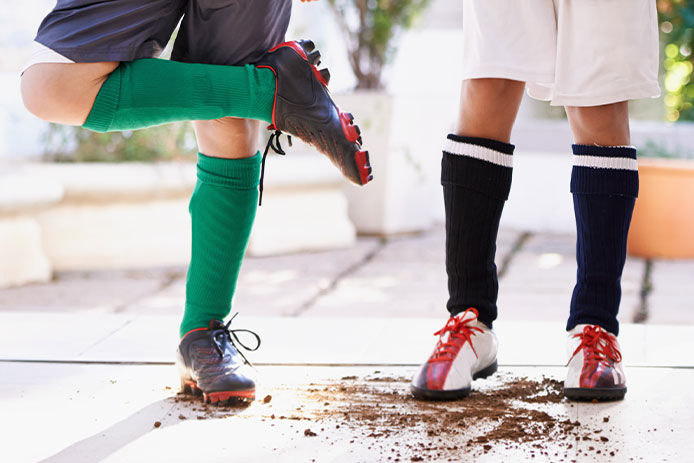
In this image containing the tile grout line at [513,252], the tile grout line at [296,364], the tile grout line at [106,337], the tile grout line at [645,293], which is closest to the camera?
the tile grout line at [296,364]

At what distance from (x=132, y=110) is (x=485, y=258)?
→ 2.23ft

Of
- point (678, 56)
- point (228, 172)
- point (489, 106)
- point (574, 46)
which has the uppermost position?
point (678, 56)

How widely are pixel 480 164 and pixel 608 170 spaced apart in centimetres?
23

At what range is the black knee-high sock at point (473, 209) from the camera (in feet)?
5.51

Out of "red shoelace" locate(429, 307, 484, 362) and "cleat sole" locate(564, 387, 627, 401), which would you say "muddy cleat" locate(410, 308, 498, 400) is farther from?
"cleat sole" locate(564, 387, 627, 401)

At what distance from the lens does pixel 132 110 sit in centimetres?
148

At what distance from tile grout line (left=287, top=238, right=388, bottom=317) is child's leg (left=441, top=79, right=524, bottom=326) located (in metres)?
1.24

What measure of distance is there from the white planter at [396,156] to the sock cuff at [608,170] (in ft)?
8.88

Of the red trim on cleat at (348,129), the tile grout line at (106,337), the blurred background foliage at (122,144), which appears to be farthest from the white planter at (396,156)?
the red trim on cleat at (348,129)

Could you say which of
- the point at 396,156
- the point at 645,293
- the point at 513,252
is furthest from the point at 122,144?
the point at 645,293

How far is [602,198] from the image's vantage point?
5.54 feet

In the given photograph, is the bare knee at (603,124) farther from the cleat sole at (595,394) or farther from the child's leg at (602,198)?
the cleat sole at (595,394)

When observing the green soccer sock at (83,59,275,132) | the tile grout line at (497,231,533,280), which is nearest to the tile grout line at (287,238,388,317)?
the tile grout line at (497,231,533,280)

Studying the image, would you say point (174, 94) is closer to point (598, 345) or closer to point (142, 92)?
point (142, 92)
